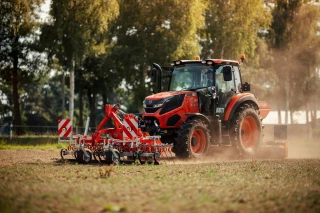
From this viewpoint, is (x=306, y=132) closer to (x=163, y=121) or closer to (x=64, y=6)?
(x=64, y=6)

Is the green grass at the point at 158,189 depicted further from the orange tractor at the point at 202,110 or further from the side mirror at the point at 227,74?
the side mirror at the point at 227,74

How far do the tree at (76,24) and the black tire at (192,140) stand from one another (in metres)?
13.5

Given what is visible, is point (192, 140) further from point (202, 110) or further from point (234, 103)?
point (234, 103)

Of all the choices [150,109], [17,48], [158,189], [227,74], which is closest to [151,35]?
[17,48]

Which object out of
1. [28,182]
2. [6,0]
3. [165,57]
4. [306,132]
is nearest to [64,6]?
[6,0]

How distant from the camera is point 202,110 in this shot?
16578mm

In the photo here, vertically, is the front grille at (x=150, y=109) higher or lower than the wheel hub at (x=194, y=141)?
higher

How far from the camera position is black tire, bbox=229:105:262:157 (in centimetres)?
1703

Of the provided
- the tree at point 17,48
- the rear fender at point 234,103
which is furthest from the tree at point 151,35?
the rear fender at point 234,103

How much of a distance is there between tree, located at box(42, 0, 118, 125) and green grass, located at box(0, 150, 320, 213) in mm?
15677

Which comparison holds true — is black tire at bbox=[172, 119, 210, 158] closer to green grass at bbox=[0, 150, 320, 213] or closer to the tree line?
green grass at bbox=[0, 150, 320, 213]

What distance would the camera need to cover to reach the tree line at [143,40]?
28625 millimetres

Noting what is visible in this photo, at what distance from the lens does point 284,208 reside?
7754mm

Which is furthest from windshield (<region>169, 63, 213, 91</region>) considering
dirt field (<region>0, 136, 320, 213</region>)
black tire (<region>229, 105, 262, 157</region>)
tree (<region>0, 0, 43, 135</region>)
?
tree (<region>0, 0, 43, 135</region>)
